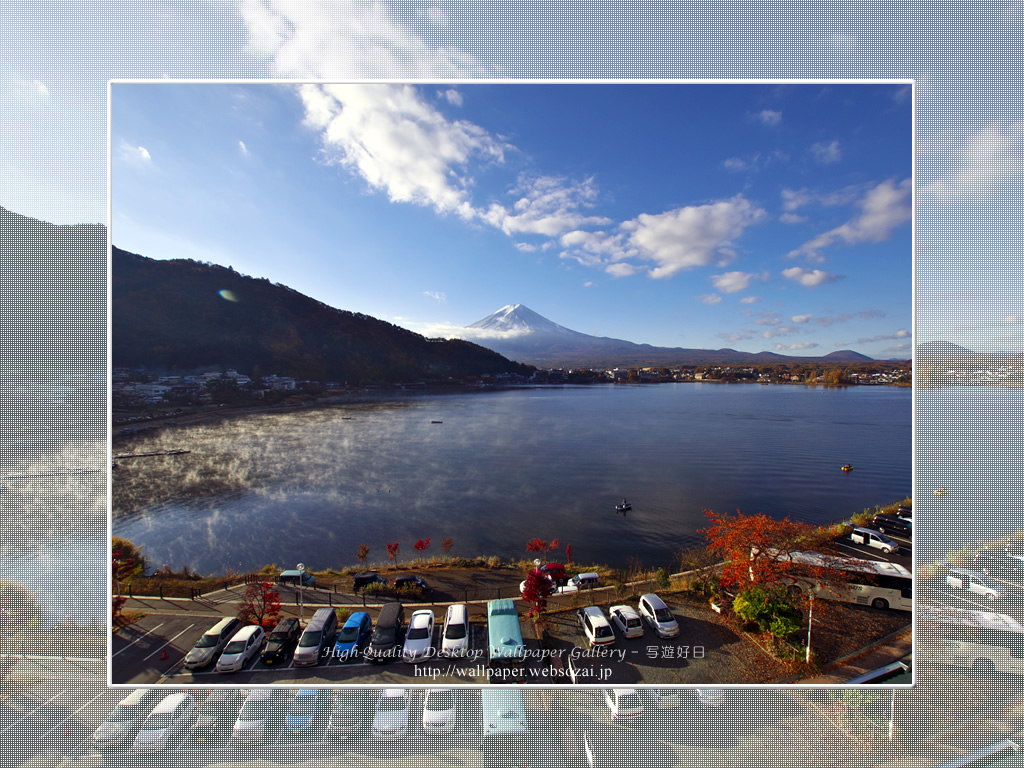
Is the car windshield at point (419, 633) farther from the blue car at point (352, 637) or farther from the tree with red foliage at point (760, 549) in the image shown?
the tree with red foliage at point (760, 549)

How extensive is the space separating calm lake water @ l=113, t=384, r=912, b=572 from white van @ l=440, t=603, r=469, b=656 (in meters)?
2.14

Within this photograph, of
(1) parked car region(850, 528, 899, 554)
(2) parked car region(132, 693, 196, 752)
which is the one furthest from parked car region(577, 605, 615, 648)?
(1) parked car region(850, 528, 899, 554)

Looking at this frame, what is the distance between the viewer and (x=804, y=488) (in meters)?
6.27

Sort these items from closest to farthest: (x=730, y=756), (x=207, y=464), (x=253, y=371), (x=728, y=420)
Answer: (x=730, y=756)
(x=207, y=464)
(x=253, y=371)
(x=728, y=420)

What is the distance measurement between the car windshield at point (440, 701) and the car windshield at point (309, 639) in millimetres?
851

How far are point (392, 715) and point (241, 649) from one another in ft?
3.77

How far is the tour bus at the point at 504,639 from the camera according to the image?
6.81 feet

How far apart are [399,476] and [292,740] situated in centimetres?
477

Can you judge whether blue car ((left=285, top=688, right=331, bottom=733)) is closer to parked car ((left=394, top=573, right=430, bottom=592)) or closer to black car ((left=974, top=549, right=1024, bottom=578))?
parked car ((left=394, top=573, right=430, bottom=592))

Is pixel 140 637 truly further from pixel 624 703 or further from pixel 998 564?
pixel 998 564

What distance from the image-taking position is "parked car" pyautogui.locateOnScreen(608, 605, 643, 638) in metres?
2.24

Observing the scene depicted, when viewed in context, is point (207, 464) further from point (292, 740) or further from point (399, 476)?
point (292, 740)

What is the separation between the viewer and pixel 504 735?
1.79m

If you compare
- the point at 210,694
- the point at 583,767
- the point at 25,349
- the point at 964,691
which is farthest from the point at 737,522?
the point at 25,349
